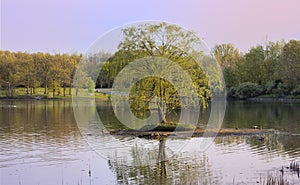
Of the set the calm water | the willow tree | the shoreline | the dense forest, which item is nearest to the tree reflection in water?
the calm water

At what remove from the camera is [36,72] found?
3836 inches

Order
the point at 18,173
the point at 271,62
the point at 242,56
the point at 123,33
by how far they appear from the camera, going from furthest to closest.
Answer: the point at 242,56 → the point at 271,62 → the point at 123,33 → the point at 18,173

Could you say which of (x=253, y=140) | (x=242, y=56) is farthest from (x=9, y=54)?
(x=253, y=140)

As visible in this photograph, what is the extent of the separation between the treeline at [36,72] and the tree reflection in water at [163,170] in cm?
7569

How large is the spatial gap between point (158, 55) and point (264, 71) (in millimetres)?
61032

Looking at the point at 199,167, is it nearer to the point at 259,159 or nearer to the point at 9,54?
the point at 259,159

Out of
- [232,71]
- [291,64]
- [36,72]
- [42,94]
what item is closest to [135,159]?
[291,64]

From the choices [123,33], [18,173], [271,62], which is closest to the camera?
[18,173]

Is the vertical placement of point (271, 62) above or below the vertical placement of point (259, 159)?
above

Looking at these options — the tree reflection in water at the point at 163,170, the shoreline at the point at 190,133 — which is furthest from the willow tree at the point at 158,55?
the tree reflection in water at the point at 163,170

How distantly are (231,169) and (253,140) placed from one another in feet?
31.5

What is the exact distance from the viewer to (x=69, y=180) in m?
17.5

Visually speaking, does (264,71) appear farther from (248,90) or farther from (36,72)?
(36,72)

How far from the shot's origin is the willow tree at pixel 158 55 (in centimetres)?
3309
